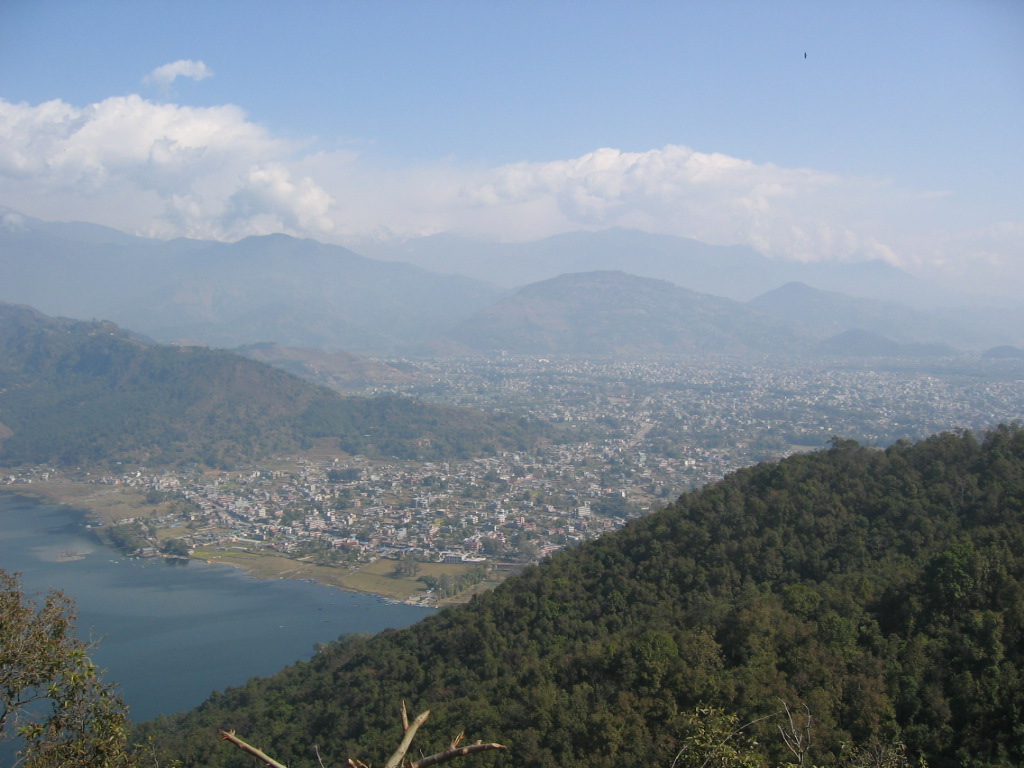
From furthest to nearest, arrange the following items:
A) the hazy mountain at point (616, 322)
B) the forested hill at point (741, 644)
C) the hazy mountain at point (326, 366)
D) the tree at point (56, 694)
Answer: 1. the hazy mountain at point (616, 322)
2. the hazy mountain at point (326, 366)
3. the forested hill at point (741, 644)
4. the tree at point (56, 694)

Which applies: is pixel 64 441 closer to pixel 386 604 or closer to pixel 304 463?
pixel 304 463

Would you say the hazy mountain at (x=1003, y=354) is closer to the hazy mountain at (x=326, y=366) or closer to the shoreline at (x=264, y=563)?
the hazy mountain at (x=326, y=366)

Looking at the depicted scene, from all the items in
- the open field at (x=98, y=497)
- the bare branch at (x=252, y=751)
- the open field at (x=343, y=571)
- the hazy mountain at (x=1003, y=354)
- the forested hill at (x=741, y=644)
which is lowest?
the open field at (x=343, y=571)

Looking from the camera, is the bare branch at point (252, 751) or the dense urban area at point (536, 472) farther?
the dense urban area at point (536, 472)

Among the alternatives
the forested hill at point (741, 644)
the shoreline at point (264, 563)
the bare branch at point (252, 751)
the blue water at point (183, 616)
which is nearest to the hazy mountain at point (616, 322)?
the shoreline at point (264, 563)

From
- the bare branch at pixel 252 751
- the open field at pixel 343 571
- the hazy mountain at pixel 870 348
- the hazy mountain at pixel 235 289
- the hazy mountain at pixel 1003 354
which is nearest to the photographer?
the bare branch at pixel 252 751

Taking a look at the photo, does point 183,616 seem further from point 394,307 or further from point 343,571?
point 394,307
